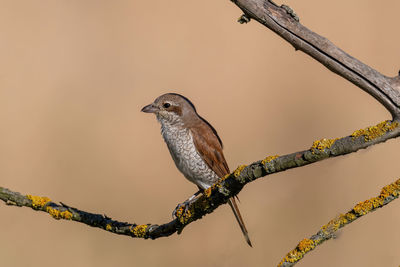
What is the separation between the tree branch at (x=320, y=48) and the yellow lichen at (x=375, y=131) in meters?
0.20

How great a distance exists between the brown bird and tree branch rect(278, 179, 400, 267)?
5.86ft

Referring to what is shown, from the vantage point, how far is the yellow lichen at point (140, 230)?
8.57ft

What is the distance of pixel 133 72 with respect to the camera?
20.7ft

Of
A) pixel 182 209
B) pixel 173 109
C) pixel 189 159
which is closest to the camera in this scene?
pixel 182 209

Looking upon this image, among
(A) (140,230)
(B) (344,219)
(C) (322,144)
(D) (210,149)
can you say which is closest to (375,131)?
(C) (322,144)

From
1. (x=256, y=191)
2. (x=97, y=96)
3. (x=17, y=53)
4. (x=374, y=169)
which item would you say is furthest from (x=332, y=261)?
(x=17, y=53)

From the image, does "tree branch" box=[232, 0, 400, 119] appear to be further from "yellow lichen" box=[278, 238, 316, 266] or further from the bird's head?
the bird's head

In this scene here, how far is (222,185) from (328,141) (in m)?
0.56

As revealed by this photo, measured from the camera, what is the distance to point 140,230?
262cm

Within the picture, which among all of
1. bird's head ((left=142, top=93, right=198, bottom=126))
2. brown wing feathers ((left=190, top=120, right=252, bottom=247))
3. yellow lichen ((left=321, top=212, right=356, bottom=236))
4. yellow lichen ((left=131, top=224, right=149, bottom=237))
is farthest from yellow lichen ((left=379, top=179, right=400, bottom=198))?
bird's head ((left=142, top=93, right=198, bottom=126))

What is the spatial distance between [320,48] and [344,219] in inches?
25.7

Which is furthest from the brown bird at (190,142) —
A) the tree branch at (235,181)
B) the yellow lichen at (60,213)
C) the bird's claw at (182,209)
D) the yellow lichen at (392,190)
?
the yellow lichen at (392,190)

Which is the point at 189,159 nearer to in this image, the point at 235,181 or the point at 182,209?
the point at 182,209

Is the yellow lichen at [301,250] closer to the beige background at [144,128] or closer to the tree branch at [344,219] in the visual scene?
the tree branch at [344,219]
